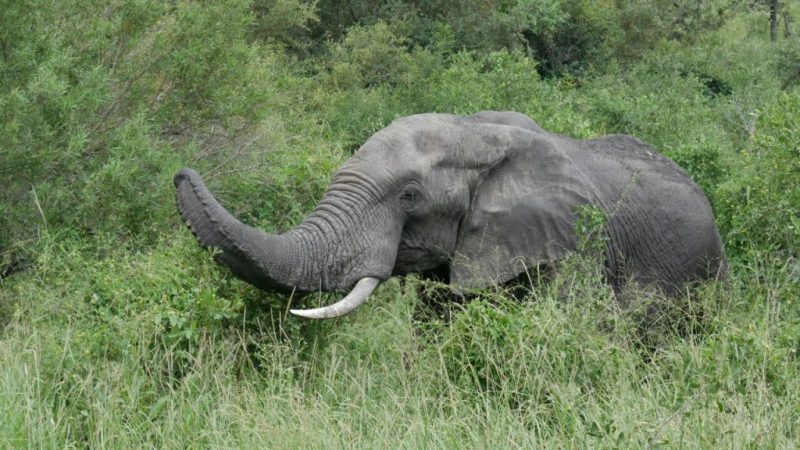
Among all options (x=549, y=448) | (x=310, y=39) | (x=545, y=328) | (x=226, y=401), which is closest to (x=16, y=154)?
(x=226, y=401)

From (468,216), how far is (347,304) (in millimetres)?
968

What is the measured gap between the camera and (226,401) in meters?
5.62

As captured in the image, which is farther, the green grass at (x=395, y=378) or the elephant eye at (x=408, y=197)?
the elephant eye at (x=408, y=197)

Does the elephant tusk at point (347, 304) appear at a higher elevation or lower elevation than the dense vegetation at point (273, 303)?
higher

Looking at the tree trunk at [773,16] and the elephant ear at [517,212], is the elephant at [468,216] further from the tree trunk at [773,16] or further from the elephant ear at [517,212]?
the tree trunk at [773,16]

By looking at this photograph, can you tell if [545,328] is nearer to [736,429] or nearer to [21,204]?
[736,429]

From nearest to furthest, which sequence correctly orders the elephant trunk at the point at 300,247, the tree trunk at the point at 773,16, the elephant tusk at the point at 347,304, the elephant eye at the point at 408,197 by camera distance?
the elephant trunk at the point at 300,247 → the elephant tusk at the point at 347,304 → the elephant eye at the point at 408,197 → the tree trunk at the point at 773,16

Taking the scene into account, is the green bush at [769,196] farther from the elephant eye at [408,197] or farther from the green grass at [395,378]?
the elephant eye at [408,197]

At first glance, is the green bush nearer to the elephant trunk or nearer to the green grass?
the green grass

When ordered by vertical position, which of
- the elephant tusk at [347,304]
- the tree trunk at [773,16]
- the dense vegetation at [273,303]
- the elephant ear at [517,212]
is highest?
the elephant ear at [517,212]

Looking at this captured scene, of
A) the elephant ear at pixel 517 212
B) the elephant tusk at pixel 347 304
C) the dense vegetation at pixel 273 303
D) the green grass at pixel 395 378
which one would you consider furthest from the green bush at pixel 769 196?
the elephant tusk at pixel 347 304

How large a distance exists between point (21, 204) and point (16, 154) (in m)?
0.36

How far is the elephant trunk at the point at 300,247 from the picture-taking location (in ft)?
18.8

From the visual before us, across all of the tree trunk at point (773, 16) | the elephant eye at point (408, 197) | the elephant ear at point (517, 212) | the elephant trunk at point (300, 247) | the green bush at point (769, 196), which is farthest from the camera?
the tree trunk at point (773, 16)
